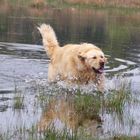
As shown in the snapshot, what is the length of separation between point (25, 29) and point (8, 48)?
22.8 ft

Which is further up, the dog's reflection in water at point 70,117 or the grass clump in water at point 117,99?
the grass clump in water at point 117,99

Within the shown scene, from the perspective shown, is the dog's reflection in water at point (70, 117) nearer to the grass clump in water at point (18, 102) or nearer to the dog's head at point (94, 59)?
the grass clump in water at point (18, 102)

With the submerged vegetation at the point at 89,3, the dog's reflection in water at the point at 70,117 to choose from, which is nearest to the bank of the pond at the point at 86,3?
the submerged vegetation at the point at 89,3

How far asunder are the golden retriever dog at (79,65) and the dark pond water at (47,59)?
0.32 metres

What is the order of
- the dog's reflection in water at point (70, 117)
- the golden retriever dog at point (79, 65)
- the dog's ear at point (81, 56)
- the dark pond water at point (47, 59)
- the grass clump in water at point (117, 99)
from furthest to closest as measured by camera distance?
the dog's ear at point (81, 56)
the golden retriever dog at point (79, 65)
the grass clump in water at point (117, 99)
the dark pond water at point (47, 59)
the dog's reflection in water at point (70, 117)

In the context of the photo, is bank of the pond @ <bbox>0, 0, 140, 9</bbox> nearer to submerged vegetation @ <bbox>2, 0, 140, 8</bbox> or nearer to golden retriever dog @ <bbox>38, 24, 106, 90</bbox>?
submerged vegetation @ <bbox>2, 0, 140, 8</bbox>

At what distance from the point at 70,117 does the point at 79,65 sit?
221 centimetres

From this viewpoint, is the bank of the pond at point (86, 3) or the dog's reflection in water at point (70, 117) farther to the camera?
the bank of the pond at point (86, 3)

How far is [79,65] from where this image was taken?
10.3 m

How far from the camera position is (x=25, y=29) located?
23.7 meters

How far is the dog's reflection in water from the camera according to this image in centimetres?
759

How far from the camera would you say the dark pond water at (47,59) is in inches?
324

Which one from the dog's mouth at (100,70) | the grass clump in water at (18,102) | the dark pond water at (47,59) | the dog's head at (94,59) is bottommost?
the dark pond water at (47,59)

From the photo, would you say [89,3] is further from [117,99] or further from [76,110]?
[76,110]
